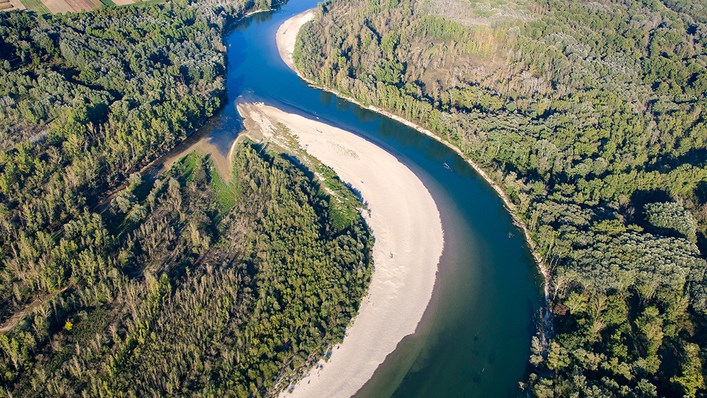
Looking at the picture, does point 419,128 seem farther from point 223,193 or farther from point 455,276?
point 223,193

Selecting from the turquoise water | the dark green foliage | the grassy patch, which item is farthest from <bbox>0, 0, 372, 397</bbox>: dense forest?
the dark green foliage

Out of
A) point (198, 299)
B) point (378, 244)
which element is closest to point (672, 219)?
point (378, 244)

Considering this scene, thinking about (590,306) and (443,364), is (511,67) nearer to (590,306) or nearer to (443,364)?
(590,306)

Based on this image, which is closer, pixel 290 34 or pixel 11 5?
pixel 11 5

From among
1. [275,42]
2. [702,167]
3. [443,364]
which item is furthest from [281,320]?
[275,42]

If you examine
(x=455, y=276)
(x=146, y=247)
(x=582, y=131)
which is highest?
(x=146, y=247)
